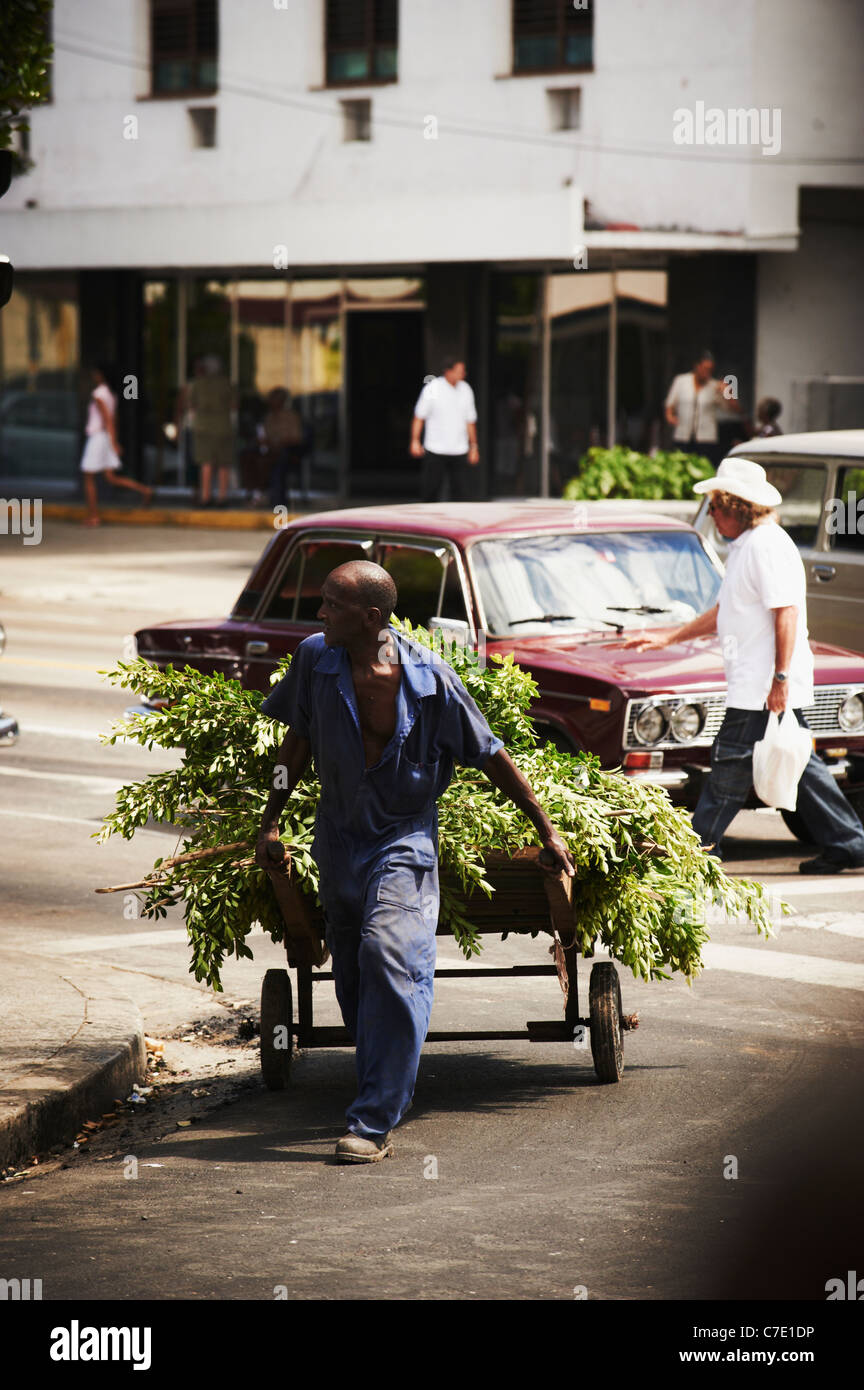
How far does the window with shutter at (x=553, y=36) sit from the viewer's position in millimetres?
27766

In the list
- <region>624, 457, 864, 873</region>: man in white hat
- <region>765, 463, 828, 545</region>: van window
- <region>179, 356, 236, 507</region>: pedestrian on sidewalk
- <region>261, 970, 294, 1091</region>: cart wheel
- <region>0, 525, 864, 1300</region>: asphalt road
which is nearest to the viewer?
<region>0, 525, 864, 1300</region>: asphalt road

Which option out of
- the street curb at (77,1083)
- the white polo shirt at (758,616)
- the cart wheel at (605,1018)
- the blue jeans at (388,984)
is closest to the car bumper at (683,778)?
the white polo shirt at (758,616)

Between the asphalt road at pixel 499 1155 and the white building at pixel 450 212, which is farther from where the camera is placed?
the white building at pixel 450 212

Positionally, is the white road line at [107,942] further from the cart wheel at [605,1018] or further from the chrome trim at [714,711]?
the cart wheel at [605,1018]

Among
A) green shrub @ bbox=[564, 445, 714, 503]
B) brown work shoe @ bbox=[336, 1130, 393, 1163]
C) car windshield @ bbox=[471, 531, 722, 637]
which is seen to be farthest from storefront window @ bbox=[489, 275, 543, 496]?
brown work shoe @ bbox=[336, 1130, 393, 1163]

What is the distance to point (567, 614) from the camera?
10320 millimetres

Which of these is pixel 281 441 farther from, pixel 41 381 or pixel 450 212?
pixel 41 381

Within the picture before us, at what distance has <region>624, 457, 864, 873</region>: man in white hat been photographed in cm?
915

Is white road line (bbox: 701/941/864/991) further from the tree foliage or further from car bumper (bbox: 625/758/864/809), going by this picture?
the tree foliage

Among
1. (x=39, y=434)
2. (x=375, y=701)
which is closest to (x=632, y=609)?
(x=375, y=701)

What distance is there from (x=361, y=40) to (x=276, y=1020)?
25342mm

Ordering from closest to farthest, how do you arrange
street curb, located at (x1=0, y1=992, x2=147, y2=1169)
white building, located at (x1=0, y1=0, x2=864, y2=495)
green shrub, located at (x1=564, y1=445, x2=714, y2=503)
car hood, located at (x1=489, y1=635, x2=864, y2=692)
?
street curb, located at (x1=0, y1=992, x2=147, y2=1169), car hood, located at (x1=489, y1=635, x2=864, y2=692), green shrub, located at (x1=564, y1=445, x2=714, y2=503), white building, located at (x1=0, y1=0, x2=864, y2=495)

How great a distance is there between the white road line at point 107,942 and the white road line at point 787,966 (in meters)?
2.20

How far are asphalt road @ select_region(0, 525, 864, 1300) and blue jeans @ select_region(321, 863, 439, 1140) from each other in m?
0.18
